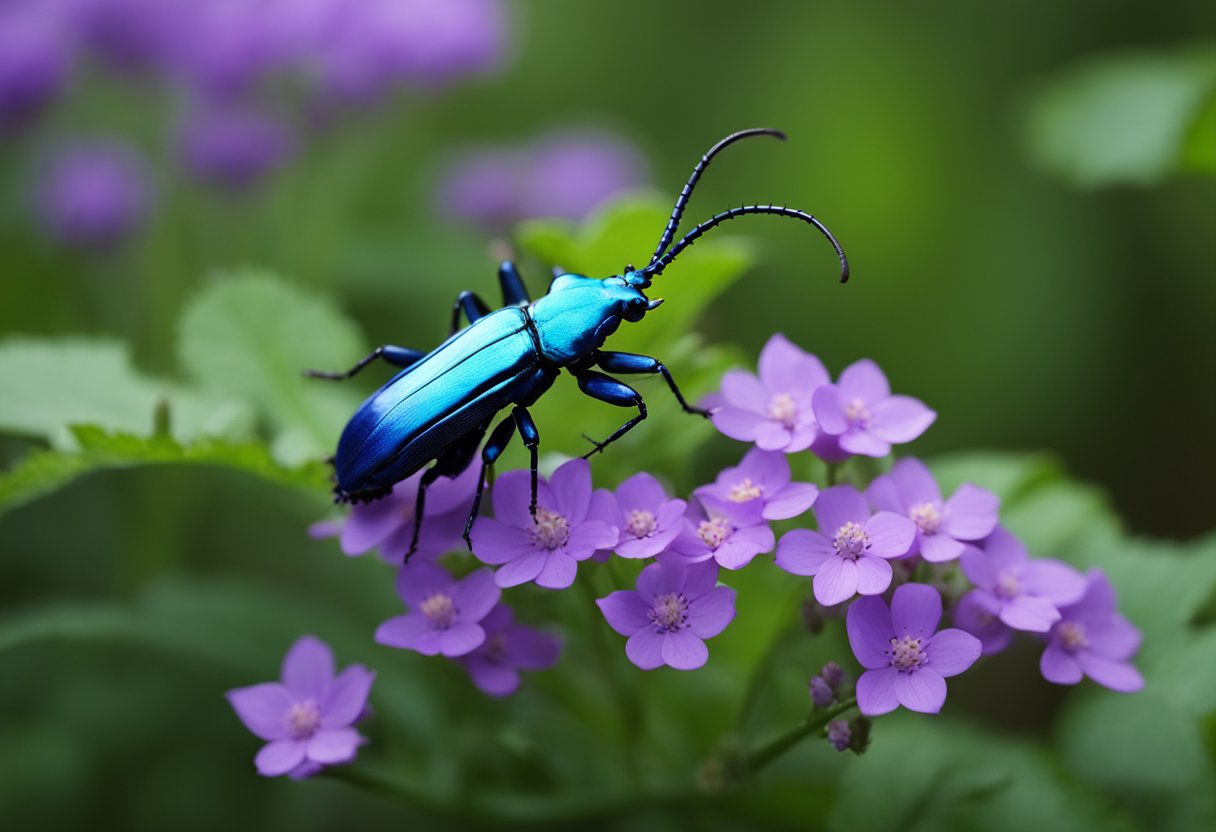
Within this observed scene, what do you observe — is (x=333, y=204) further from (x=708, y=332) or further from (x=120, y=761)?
(x=120, y=761)

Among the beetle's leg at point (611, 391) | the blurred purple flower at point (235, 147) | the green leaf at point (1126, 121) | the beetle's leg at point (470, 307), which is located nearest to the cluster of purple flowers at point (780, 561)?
the beetle's leg at point (611, 391)

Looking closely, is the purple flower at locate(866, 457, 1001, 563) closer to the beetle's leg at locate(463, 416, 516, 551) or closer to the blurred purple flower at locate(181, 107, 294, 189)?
the beetle's leg at locate(463, 416, 516, 551)

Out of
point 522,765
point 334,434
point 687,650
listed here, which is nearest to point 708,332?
point 334,434

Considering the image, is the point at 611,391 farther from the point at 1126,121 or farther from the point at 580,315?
the point at 1126,121

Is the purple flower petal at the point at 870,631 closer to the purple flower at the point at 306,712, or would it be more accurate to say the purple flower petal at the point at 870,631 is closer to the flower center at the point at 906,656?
the flower center at the point at 906,656

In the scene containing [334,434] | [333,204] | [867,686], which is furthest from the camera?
[333,204]

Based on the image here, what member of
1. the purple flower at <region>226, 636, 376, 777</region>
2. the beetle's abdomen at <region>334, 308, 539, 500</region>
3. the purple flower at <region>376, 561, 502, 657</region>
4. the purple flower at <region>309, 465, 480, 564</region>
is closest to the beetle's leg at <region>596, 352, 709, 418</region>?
the beetle's abdomen at <region>334, 308, 539, 500</region>

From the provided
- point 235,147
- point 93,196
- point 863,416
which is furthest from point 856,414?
point 93,196
